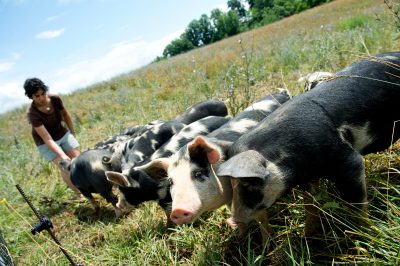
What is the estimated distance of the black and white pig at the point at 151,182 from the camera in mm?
4172

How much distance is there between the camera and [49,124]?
6781mm

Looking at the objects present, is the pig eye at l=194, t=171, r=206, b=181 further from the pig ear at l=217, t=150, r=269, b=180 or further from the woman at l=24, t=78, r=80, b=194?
the woman at l=24, t=78, r=80, b=194

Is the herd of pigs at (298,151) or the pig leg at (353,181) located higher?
the herd of pigs at (298,151)

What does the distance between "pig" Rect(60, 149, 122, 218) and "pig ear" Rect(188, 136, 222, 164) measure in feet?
9.31

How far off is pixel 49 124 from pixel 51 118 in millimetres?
121

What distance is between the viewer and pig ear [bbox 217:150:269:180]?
2121mm

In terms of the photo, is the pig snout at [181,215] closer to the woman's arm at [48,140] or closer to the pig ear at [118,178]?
the pig ear at [118,178]

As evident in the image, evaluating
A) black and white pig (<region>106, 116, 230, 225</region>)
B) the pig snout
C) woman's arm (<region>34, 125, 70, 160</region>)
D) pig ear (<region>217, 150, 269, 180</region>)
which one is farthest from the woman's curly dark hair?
pig ear (<region>217, 150, 269, 180</region>)

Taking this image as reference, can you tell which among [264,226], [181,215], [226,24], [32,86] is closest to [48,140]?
[32,86]

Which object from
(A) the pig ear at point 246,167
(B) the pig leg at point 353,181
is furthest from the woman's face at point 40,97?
(B) the pig leg at point 353,181

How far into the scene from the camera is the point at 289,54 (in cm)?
962

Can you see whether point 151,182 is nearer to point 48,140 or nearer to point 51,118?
point 48,140

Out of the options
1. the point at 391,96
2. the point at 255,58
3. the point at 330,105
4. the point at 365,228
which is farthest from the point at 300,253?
the point at 255,58

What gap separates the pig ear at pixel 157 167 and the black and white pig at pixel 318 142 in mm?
658
